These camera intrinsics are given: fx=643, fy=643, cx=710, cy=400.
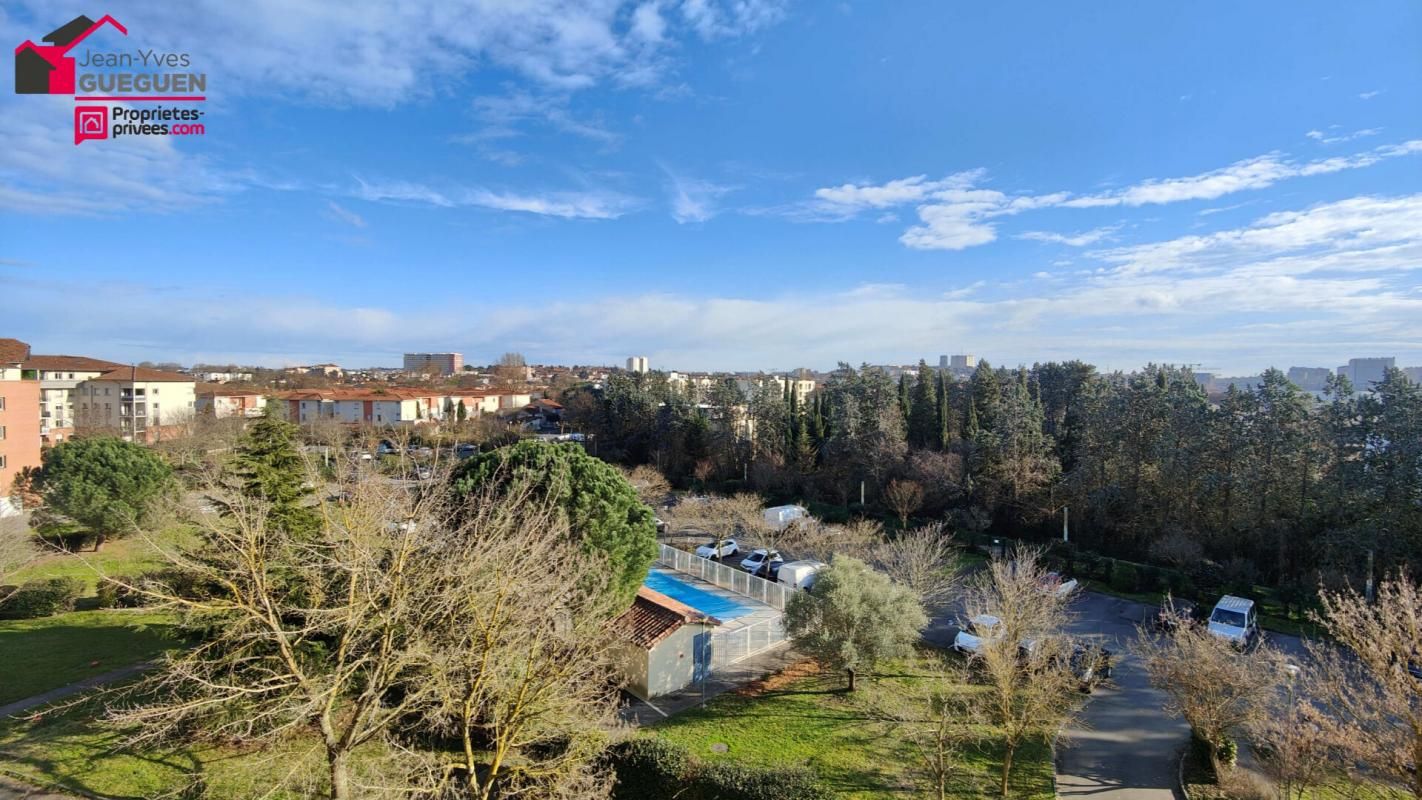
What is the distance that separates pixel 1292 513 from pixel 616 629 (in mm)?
25311

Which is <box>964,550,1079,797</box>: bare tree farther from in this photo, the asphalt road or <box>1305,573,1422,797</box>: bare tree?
<box>1305,573,1422,797</box>: bare tree

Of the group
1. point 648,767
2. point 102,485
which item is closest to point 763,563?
point 648,767

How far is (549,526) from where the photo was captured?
48.0 ft

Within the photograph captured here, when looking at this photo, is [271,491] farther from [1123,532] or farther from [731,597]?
[1123,532]

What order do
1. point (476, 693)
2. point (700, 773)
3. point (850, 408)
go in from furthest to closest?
point (850, 408) → point (700, 773) → point (476, 693)

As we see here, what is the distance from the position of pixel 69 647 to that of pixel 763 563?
20704mm

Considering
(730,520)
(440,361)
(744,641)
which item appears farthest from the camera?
(440,361)

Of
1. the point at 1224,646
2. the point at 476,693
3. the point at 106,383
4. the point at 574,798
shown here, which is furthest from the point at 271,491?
the point at 106,383

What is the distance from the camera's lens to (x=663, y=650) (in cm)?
1555

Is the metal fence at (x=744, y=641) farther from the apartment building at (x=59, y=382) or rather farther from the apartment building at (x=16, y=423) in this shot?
the apartment building at (x=59, y=382)

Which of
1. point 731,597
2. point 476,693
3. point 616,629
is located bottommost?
point 731,597

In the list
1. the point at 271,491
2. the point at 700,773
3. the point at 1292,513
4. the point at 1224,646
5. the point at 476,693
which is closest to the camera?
the point at 476,693

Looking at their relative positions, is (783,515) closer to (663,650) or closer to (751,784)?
(663,650)

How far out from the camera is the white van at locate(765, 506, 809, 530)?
97.5ft
